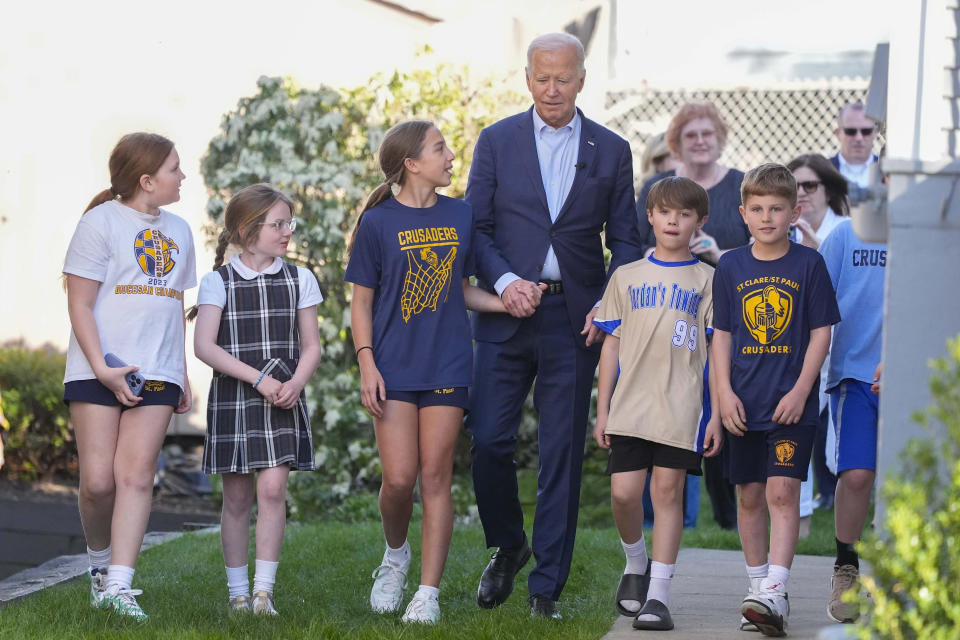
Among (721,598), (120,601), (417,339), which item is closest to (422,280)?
(417,339)

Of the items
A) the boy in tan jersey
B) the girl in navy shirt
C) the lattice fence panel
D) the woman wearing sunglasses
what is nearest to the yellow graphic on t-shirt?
the girl in navy shirt

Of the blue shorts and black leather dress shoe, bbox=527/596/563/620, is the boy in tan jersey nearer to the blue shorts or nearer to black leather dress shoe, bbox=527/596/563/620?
black leather dress shoe, bbox=527/596/563/620

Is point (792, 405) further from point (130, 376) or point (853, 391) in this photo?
point (130, 376)

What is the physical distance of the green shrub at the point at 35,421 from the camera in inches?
366

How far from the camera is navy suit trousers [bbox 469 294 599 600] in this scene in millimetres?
4871

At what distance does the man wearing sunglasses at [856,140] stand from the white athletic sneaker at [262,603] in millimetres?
4663

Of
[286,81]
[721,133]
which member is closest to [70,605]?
[721,133]

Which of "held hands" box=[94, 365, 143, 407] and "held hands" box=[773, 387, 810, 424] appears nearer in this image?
"held hands" box=[773, 387, 810, 424]

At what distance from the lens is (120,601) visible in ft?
15.1

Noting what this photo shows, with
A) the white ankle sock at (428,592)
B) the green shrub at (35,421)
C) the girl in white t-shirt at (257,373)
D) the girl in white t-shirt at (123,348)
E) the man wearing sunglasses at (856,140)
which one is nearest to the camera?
the white ankle sock at (428,592)

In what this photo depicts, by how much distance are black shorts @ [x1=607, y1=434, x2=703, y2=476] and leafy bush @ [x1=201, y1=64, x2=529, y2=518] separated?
390cm

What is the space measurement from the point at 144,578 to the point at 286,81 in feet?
14.0

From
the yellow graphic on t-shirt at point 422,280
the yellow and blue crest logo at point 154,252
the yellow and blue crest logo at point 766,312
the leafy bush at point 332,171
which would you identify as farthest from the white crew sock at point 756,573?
the leafy bush at point 332,171

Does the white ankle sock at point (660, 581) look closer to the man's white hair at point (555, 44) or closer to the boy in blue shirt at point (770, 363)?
the boy in blue shirt at point (770, 363)
